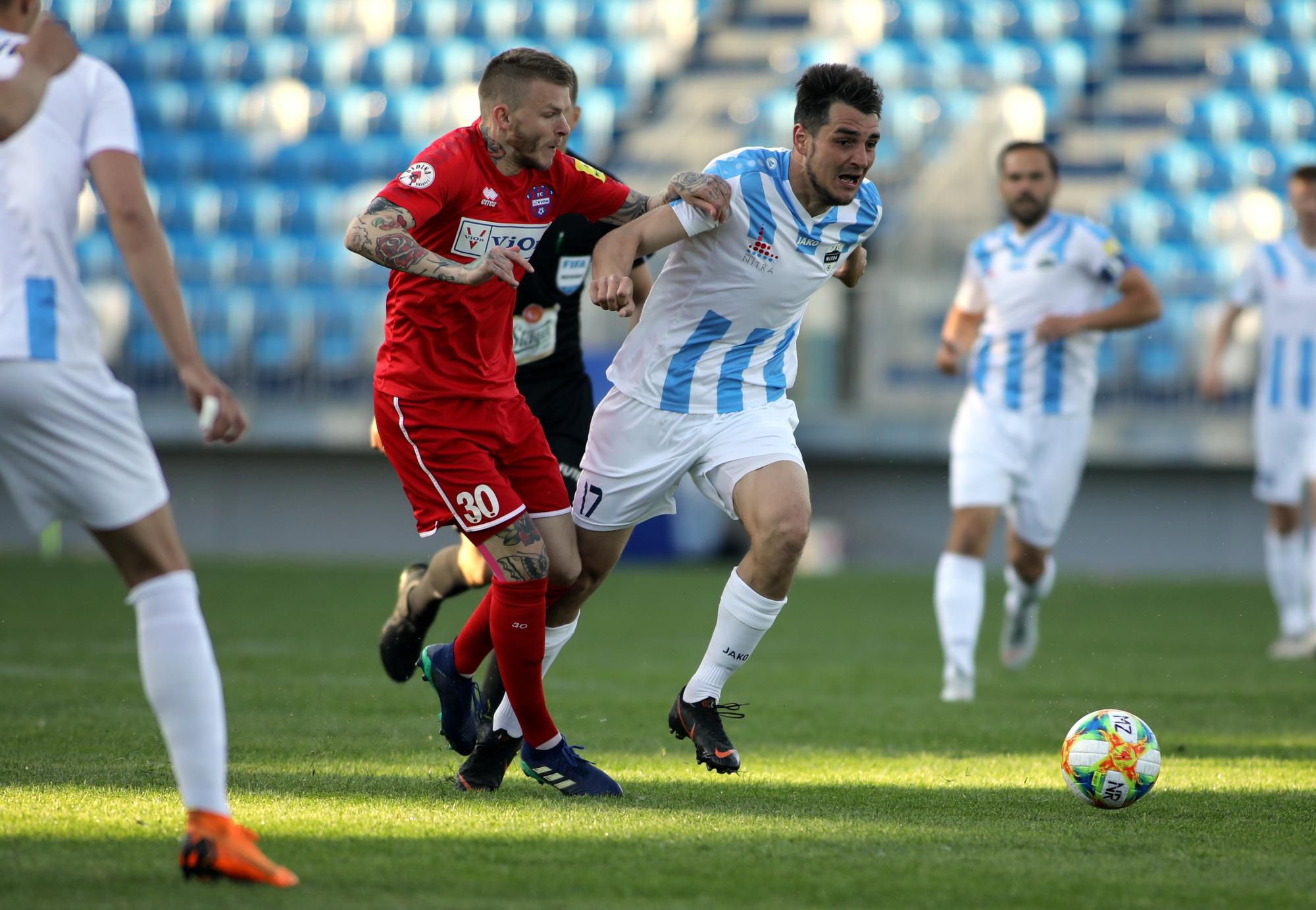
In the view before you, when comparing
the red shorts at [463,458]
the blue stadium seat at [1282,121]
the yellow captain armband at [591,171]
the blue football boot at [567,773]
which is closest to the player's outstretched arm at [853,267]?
the yellow captain armband at [591,171]

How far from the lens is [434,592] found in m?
5.98

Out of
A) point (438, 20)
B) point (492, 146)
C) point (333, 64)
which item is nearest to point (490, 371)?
point (492, 146)

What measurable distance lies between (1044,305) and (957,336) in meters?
0.47

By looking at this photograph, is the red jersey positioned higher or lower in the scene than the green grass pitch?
higher

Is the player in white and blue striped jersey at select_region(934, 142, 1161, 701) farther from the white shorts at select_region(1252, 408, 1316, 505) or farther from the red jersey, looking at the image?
the red jersey

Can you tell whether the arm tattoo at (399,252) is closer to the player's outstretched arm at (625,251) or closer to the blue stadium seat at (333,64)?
the player's outstretched arm at (625,251)

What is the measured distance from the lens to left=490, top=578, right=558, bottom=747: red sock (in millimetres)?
4574

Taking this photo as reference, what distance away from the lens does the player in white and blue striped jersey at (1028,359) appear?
25.1 ft

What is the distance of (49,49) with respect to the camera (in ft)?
10.8

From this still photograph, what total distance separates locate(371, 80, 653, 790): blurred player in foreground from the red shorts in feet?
3.07

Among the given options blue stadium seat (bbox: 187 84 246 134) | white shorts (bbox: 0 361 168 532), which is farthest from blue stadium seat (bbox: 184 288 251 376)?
white shorts (bbox: 0 361 168 532)

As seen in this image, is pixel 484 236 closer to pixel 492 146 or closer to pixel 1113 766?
pixel 492 146

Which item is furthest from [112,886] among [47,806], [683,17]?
[683,17]

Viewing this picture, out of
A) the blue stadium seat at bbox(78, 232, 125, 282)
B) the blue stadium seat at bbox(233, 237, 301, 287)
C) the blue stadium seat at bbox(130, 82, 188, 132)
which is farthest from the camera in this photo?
the blue stadium seat at bbox(130, 82, 188, 132)
